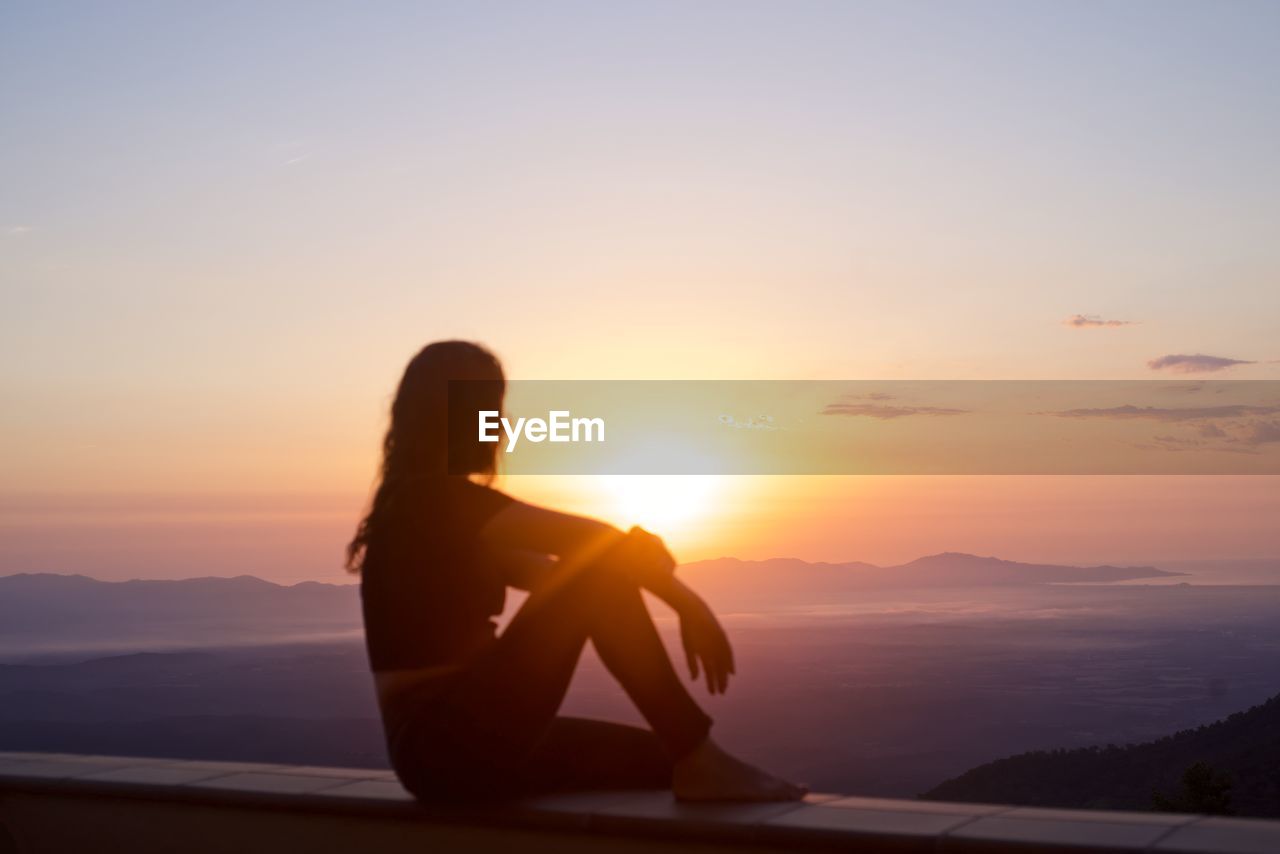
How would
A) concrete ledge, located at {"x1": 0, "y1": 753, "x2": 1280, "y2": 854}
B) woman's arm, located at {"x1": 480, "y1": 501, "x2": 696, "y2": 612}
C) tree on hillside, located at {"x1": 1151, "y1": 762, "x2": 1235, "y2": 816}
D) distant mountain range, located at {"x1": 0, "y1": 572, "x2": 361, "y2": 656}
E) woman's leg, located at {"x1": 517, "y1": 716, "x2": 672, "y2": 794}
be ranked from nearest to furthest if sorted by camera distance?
concrete ledge, located at {"x1": 0, "y1": 753, "x2": 1280, "y2": 854} → woman's arm, located at {"x1": 480, "y1": 501, "x2": 696, "y2": 612} → woman's leg, located at {"x1": 517, "y1": 716, "x2": 672, "y2": 794} → tree on hillside, located at {"x1": 1151, "y1": 762, "x2": 1235, "y2": 816} → distant mountain range, located at {"x1": 0, "y1": 572, "x2": 361, "y2": 656}

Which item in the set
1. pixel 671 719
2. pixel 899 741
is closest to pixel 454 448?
pixel 671 719

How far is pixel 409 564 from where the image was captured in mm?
2738

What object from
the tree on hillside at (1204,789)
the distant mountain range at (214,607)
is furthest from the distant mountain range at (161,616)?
the tree on hillside at (1204,789)

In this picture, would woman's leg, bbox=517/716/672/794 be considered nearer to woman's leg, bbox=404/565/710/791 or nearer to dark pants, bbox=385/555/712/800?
dark pants, bbox=385/555/712/800

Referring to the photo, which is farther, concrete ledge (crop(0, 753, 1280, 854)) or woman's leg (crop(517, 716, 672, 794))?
woman's leg (crop(517, 716, 672, 794))

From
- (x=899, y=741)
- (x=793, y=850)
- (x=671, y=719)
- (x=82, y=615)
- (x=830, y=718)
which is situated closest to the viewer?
(x=793, y=850)

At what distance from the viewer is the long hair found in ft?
9.34

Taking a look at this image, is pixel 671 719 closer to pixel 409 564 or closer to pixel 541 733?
pixel 541 733

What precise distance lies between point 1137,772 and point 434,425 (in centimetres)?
3502

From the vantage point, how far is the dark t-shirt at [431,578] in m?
2.73

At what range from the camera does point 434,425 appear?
2.86 m

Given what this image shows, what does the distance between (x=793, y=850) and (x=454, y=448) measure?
1.19 metres

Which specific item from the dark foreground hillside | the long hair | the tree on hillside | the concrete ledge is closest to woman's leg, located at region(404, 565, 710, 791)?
the concrete ledge

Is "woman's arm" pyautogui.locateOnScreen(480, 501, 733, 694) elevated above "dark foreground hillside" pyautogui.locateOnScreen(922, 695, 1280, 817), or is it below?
above
